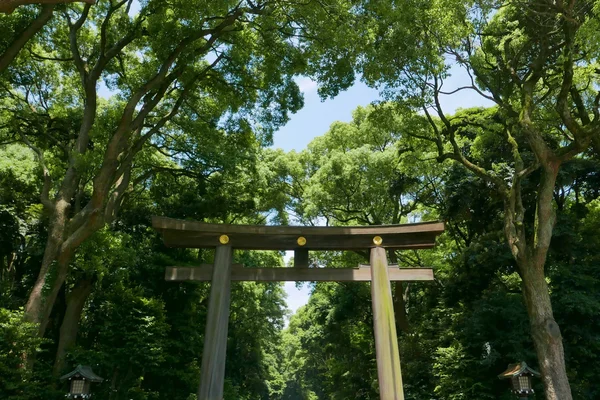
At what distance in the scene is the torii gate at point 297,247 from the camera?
6418 millimetres

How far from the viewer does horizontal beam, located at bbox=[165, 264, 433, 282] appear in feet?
21.9

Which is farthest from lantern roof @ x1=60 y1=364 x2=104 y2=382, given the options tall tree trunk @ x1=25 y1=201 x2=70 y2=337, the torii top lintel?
the torii top lintel

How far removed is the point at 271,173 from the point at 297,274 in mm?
10220

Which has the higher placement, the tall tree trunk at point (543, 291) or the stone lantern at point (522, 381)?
the tall tree trunk at point (543, 291)

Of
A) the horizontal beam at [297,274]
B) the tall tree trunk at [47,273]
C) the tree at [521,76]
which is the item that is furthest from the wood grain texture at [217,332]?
the tree at [521,76]

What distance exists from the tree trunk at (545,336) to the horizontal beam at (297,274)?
368 cm

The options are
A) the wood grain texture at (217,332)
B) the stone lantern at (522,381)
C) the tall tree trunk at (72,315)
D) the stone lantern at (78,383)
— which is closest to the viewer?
the wood grain texture at (217,332)

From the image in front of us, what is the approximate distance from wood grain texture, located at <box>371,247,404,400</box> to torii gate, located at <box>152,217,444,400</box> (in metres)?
0.01

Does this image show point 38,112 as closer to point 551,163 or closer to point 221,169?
point 221,169

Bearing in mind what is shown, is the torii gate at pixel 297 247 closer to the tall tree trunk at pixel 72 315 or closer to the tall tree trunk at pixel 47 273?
the tall tree trunk at pixel 47 273

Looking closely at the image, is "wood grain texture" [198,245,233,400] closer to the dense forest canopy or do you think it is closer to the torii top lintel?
the torii top lintel

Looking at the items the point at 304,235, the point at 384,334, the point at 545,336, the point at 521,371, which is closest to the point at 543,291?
the point at 545,336

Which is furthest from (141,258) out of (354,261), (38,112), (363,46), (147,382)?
(363,46)

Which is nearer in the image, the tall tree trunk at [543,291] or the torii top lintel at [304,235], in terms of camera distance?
the torii top lintel at [304,235]
